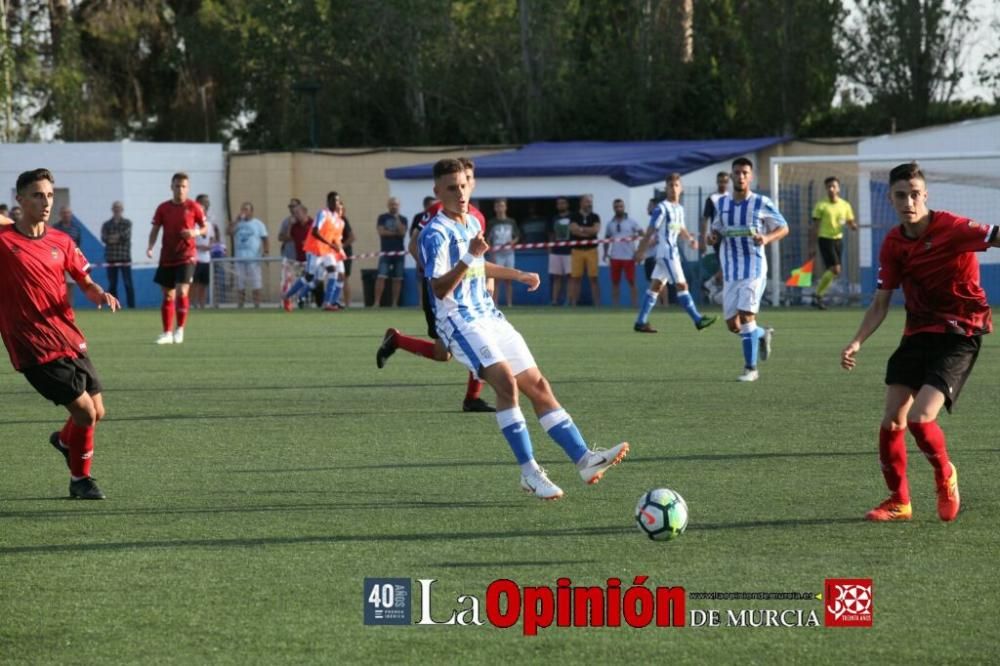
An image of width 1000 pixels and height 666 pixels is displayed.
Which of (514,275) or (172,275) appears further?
(172,275)

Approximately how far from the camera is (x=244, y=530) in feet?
25.5

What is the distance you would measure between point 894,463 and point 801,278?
20671 mm

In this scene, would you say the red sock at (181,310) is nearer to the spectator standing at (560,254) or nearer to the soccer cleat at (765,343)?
the soccer cleat at (765,343)

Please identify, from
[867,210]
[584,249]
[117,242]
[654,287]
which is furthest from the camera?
[117,242]

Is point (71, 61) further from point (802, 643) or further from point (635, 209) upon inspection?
point (802, 643)

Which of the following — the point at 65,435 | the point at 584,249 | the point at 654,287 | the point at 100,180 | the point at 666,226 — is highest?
the point at 100,180

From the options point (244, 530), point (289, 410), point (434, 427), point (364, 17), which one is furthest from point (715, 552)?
point (364, 17)

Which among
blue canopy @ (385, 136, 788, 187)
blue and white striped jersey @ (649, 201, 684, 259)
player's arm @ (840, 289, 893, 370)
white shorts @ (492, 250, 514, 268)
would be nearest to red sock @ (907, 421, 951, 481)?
player's arm @ (840, 289, 893, 370)

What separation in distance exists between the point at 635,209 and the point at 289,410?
745 inches

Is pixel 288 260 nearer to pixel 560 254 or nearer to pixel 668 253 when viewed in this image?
pixel 560 254

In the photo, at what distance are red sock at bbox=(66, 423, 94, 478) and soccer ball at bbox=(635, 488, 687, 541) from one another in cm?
302

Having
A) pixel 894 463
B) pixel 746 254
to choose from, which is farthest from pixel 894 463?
pixel 746 254

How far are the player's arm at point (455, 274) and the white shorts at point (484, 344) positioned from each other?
0.20 metres

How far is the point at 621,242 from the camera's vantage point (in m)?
29.8
